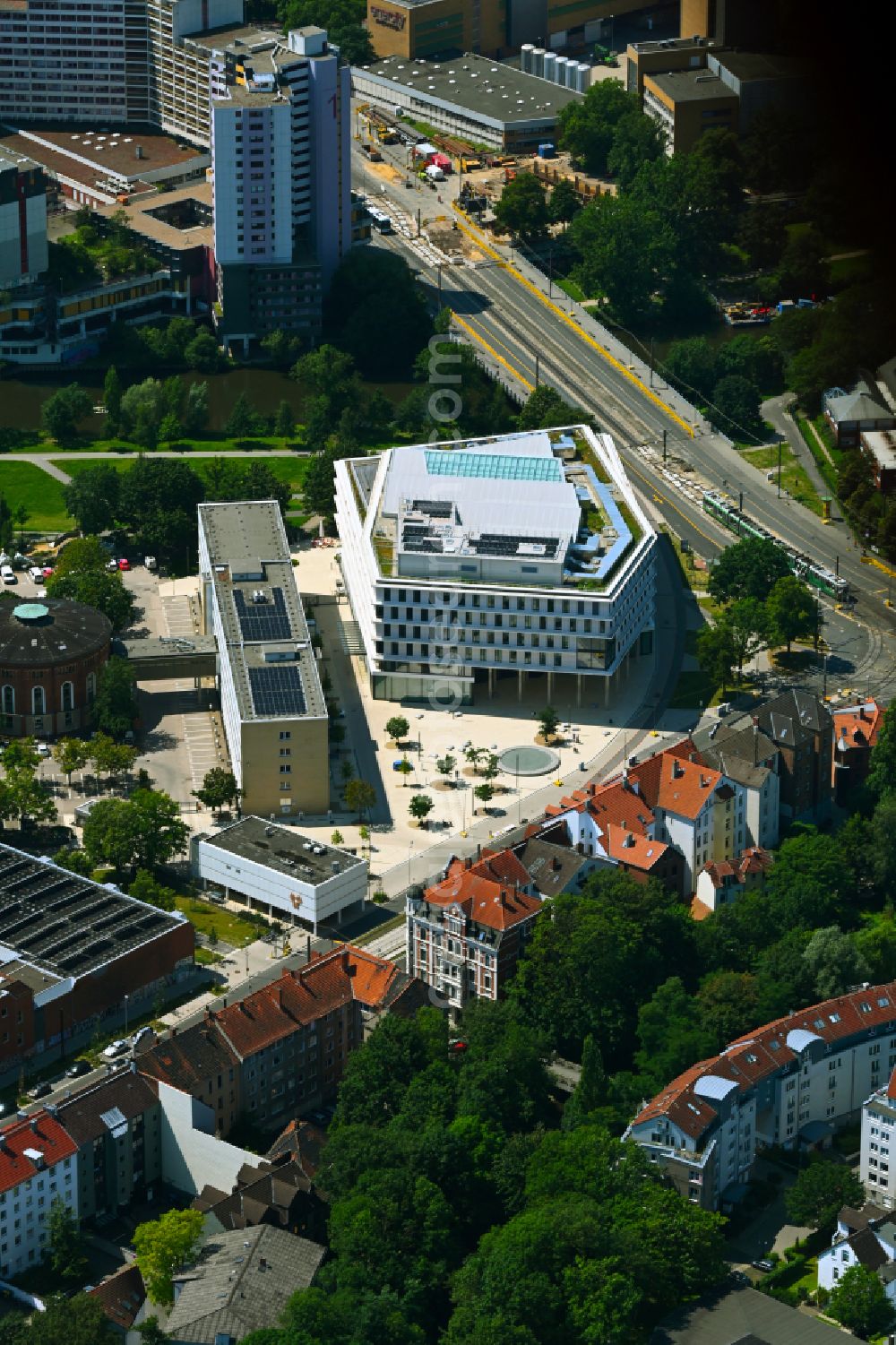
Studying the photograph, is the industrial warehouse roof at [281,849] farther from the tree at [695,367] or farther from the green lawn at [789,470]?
the tree at [695,367]

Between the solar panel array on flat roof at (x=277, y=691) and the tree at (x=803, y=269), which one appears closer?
the solar panel array on flat roof at (x=277, y=691)

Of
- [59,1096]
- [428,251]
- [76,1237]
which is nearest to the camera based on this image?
[76,1237]

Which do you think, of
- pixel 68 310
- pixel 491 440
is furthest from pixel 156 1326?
pixel 68 310

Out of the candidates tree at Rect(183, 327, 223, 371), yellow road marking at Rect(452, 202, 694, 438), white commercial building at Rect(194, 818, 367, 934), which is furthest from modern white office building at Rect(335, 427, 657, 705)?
tree at Rect(183, 327, 223, 371)

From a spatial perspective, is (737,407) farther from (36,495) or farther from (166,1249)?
(166,1249)

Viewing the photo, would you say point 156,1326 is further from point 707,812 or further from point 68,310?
point 68,310

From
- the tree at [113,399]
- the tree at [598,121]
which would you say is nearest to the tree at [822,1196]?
the tree at [113,399]
